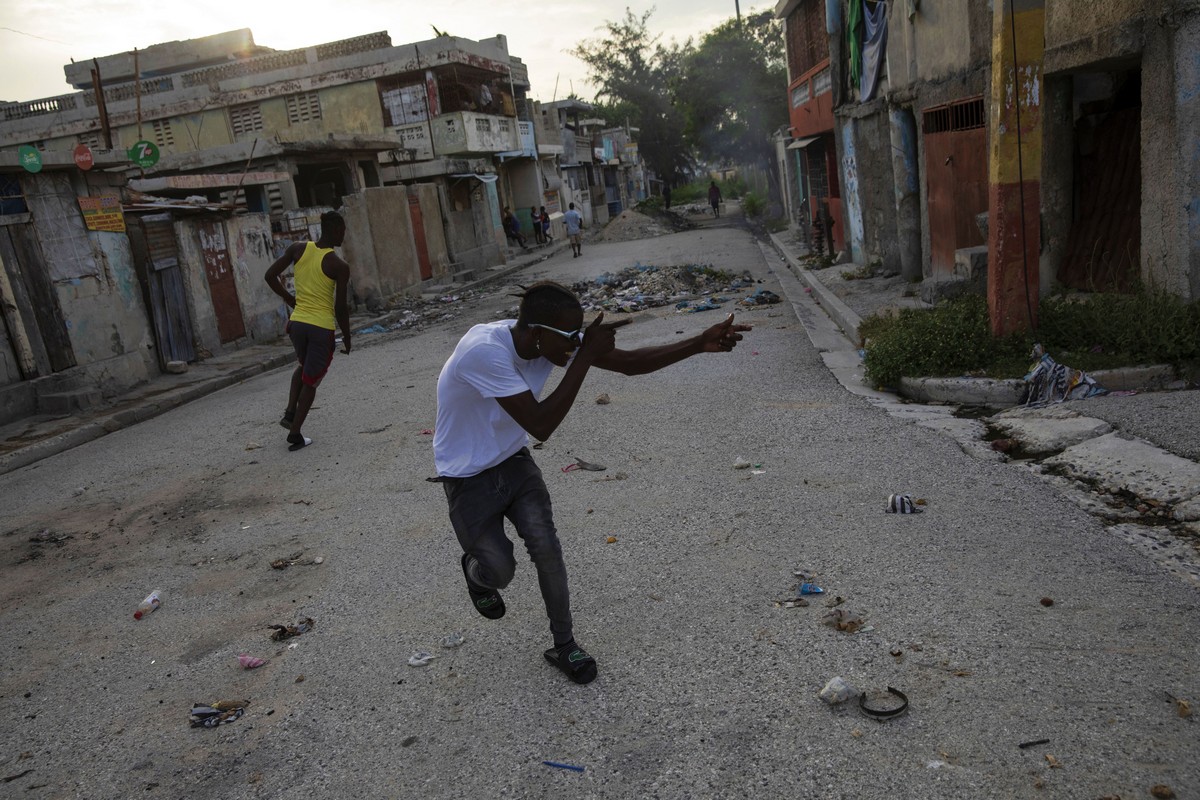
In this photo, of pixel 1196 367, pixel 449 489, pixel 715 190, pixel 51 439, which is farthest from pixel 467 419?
pixel 715 190

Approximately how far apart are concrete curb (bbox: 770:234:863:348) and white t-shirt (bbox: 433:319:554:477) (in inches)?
280

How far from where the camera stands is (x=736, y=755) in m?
2.88

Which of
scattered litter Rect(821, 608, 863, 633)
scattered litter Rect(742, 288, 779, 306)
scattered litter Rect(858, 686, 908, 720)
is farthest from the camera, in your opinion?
scattered litter Rect(742, 288, 779, 306)

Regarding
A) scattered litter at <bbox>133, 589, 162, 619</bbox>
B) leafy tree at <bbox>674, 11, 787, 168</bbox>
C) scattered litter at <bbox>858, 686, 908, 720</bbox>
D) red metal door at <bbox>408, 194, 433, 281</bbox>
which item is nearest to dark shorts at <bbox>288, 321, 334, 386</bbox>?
scattered litter at <bbox>133, 589, 162, 619</bbox>

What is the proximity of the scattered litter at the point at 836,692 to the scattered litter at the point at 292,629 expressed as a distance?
2434mm

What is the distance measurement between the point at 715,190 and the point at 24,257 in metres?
36.7

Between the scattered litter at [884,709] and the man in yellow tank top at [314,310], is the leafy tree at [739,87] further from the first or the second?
the scattered litter at [884,709]

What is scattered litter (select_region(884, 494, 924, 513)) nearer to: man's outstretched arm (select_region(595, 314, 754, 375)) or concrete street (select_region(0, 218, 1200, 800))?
concrete street (select_region(0, 218, 1200, 800))

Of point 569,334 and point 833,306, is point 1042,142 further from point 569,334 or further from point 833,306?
point 569,334

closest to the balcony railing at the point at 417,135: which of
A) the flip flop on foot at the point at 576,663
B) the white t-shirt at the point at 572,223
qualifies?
the white t-shirt at the point at 572,223

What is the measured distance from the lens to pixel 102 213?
12.4m

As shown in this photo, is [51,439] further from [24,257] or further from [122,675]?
[122,675]

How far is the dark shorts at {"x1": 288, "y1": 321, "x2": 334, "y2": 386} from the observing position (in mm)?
7801

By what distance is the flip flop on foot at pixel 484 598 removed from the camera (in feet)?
11.9
